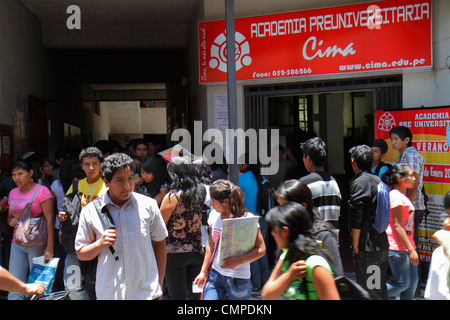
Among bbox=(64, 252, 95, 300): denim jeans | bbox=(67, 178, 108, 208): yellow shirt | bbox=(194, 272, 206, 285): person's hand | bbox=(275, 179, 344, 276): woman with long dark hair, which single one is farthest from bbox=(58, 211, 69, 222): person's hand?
bbox=(275, 179, 344, 276): woman with long dark hair

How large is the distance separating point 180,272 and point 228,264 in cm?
71

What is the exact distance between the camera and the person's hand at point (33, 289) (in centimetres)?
285

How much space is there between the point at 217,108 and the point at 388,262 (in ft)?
11.8

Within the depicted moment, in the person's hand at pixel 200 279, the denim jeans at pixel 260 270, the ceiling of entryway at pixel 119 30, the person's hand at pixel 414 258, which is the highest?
the ceiling of entryway at pixel 119 30

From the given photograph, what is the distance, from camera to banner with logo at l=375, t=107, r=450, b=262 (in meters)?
5.23

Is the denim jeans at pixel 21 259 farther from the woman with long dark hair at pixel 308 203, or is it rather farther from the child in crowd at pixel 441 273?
the child in crowd at pixel 441 273

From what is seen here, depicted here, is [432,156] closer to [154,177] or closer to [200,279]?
[154,177]

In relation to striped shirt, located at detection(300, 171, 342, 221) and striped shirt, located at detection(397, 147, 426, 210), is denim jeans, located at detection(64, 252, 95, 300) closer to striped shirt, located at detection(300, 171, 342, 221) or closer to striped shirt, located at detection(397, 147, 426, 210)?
striped shirt, located at detection(300, 171, 342, 221)

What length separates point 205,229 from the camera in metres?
3.86

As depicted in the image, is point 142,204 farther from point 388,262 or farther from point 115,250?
point 388,262

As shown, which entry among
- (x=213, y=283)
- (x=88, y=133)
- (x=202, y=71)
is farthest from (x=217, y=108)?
(x=88, y=133)

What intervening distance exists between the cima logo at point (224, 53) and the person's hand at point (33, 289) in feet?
14.6

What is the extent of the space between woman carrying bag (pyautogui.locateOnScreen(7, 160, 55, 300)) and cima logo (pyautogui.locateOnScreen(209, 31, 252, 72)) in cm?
320

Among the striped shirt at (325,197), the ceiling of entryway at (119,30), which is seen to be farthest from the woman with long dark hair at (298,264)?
the ceiling of entryway at (119,30)
